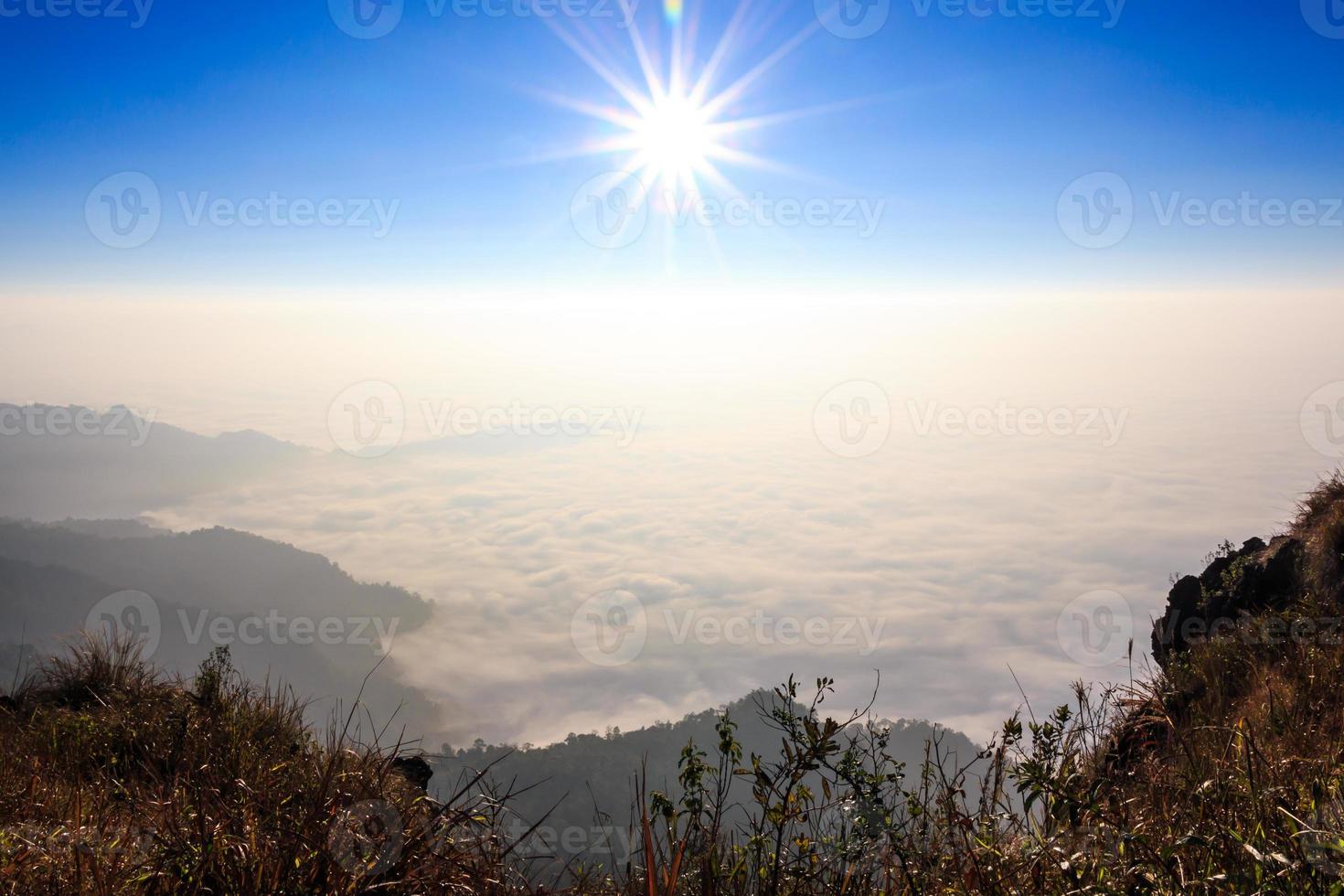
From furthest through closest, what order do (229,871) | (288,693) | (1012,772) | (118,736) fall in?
(288,693)
(118,736)
(1012,772)
(229,871)

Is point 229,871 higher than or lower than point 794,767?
lower

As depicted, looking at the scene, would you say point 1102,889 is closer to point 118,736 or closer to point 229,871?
point 229,871

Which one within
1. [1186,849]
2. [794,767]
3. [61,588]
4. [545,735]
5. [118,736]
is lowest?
[545,735]

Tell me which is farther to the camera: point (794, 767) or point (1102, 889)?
point (794, 767)

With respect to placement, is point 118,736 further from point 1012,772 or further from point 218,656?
point 1012,772

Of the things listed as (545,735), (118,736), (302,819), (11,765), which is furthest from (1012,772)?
(545,735)

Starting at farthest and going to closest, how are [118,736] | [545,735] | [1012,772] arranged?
[545,735], [118,736], [1012,772]

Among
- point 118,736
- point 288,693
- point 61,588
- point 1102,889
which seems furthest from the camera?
point 61,588

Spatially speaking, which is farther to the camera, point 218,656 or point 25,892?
point 218,656

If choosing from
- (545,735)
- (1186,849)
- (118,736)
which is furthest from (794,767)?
(545,735)
